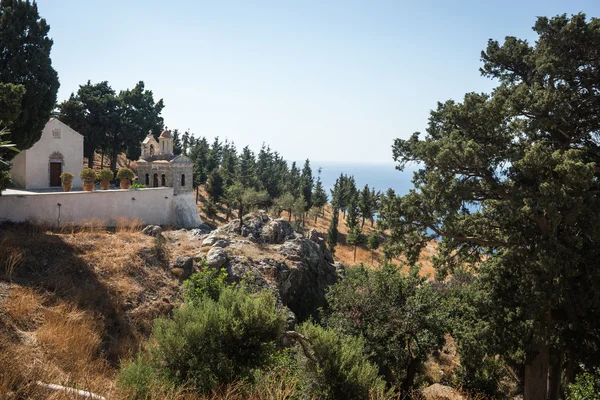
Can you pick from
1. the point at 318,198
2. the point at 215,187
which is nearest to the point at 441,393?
the point at 215,187

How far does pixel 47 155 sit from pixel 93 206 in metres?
9.52

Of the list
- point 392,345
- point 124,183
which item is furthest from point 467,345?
point 124,183

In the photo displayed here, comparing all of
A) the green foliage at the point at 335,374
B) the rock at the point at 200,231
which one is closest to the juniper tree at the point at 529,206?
the green foliage at the point at 335,374

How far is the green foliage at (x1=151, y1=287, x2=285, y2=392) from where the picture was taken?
8742 mm

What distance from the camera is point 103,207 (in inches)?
957

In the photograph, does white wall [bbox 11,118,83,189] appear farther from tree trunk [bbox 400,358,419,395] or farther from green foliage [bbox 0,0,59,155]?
tree trunk [bbox 400,358,419,395]

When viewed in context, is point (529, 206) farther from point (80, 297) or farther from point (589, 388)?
point (80, 297)

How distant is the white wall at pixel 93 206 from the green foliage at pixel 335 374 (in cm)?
1848

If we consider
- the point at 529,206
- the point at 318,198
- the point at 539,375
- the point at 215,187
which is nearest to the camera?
the point at 529,206

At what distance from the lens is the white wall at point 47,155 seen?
1126 inches

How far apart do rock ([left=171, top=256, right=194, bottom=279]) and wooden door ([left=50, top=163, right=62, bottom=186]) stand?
1626cm

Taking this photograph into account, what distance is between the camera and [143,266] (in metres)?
19.7

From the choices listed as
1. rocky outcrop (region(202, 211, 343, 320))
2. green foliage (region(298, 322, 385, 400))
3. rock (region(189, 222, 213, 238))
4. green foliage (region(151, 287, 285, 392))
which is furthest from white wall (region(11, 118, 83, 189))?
green foliage (region(298, 322, 385, 400))

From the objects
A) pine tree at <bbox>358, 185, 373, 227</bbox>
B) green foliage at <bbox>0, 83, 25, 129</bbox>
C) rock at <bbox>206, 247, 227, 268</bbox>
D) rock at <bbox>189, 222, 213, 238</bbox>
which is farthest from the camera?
pine tree at <bbox>358, 185, 373, 227</bbox>
